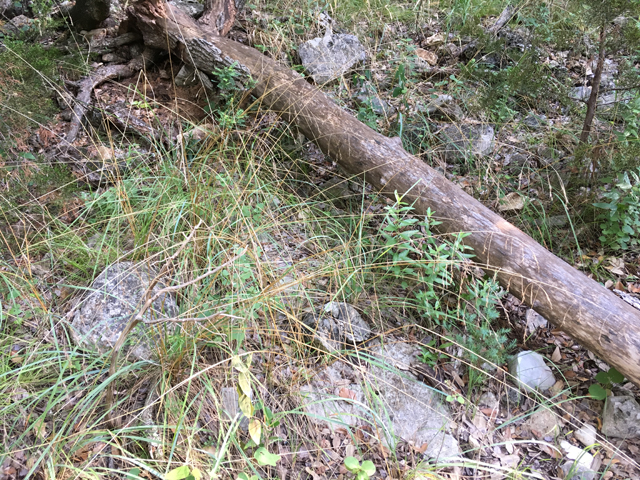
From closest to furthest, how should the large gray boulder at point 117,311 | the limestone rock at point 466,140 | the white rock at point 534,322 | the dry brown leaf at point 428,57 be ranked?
1. the large gray boulder at point 117,311
2. the white rock at point 534,322
3. the limestone rock at point 466,140
4. the dry brown leaf at point 428,57

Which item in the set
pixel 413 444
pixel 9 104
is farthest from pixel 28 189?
pixel 413 444

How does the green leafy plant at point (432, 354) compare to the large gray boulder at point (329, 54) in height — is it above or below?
below

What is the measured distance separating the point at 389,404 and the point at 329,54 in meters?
3.29

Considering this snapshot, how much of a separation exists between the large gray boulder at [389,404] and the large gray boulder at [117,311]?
2.52 ft

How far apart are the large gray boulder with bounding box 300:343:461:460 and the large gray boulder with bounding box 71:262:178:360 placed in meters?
0.77

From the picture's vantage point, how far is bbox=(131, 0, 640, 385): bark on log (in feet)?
7.79

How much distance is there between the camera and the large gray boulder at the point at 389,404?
2277 millimetres

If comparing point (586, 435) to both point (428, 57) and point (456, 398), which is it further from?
point (428, 57)

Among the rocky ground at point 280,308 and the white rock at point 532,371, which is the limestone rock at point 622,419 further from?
the white rock at point 532,371

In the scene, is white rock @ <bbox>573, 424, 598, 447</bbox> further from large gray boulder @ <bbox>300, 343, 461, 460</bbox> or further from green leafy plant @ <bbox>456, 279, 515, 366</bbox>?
large gray boulder @ <bbox>300, 343, 461, 460</bbox>

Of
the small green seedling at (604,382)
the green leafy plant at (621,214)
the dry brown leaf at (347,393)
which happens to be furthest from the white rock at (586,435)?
the green leafy plant at (621,214)

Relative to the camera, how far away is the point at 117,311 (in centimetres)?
236

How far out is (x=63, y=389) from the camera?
201cm

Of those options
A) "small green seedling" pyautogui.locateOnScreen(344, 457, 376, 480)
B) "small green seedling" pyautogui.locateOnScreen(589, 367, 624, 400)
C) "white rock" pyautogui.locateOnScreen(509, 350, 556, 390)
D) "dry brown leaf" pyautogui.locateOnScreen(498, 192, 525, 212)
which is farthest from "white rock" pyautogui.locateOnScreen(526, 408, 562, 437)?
"dry brown leaf" pyautogui.locateOnScreen(498, 192, 525, 212)
